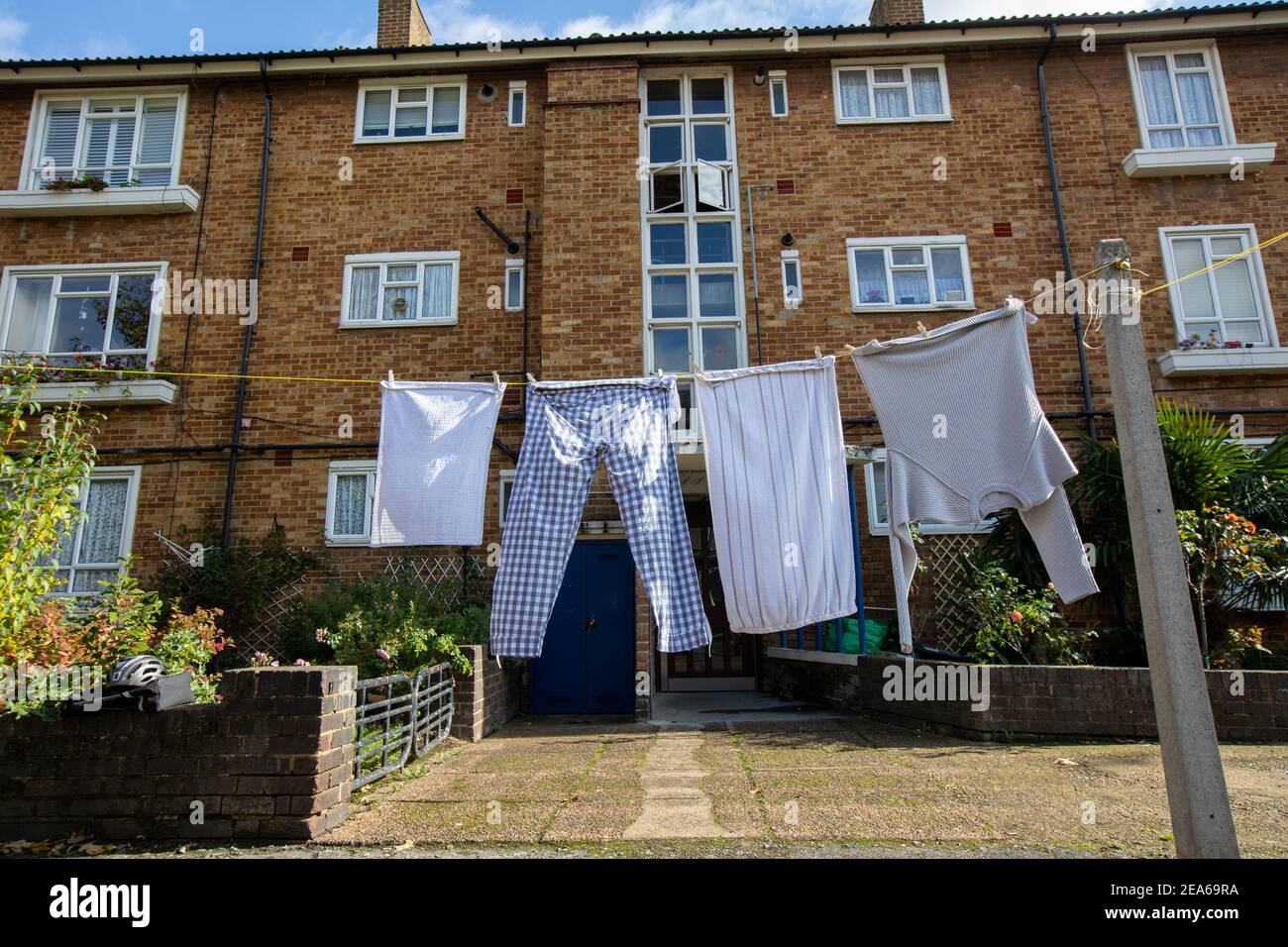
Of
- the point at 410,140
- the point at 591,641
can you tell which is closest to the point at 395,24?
the point at 410,140

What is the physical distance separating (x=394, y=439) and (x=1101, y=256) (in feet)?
18.6

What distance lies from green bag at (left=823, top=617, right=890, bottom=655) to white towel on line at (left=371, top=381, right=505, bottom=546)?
16.3ft

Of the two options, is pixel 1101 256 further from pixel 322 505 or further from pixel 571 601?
pixel 322 505

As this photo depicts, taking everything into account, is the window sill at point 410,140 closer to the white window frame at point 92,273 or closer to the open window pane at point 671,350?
the white window frame at point 92,273

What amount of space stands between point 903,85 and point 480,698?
37.5ft

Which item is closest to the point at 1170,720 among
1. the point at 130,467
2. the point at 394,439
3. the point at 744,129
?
the point at 394,439

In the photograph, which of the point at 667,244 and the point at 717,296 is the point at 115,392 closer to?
the point at 667,244

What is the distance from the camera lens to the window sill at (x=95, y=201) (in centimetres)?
1190

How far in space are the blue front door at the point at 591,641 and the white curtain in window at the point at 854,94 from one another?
7.90 metres

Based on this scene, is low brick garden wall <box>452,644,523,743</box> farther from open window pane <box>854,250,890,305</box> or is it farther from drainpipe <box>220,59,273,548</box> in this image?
open window pane <box>854,250,890,305</box>

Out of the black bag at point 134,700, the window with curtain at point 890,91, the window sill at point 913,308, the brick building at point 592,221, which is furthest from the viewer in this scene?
the window with curtain at point 890,91

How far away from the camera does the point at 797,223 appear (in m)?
11.9

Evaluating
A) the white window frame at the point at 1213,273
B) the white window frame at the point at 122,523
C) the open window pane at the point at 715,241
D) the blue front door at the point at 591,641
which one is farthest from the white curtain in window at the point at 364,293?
the white window frame at the point at 1213,273

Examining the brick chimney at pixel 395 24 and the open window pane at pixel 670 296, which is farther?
the brick chimney at pixel 395 24
